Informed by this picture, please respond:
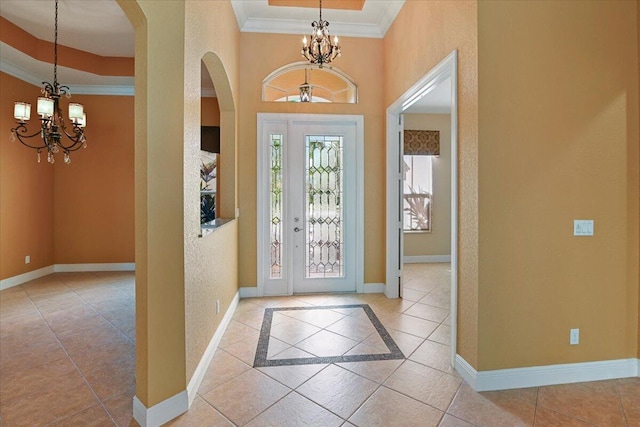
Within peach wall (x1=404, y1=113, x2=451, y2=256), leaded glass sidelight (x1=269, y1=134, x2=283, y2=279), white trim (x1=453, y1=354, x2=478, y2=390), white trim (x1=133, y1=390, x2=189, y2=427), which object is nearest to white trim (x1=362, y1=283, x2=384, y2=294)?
leaded glass sidelight (x1=269, y1=134, x2=283, y2=279)

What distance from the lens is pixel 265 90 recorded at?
14.3 feet

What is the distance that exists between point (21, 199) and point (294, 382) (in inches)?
218

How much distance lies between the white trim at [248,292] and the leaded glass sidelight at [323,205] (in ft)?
2.45

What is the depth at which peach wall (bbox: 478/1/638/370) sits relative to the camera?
2.19 metres

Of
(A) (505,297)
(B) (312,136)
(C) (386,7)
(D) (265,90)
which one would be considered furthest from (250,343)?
(C) (386,7)

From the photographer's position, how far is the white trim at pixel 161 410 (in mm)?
1856

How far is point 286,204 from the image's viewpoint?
4344 millimetres

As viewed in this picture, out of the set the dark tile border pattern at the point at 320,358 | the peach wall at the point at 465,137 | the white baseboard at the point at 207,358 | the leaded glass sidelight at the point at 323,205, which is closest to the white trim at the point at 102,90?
the leaded glass sidelight at the point at 323,205

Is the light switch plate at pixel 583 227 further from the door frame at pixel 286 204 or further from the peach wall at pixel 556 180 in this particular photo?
the door frame at pixel 286 204

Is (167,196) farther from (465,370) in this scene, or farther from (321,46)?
(465,370)

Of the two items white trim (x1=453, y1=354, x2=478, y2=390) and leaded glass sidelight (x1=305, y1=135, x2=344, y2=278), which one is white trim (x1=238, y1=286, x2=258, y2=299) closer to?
leaded glass sidelight (x1=305, y1=135, x2=344, y2=278)

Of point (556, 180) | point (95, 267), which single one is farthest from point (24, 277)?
point (556, 180)

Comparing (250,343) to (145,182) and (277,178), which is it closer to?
(145,182)

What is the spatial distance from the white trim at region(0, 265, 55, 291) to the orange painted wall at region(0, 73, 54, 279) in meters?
0.06
